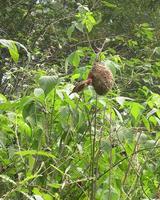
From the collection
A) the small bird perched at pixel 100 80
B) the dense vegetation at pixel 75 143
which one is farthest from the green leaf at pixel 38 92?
the small bird perched at pixel 100 80

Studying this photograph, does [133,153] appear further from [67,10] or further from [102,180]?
[67,10]

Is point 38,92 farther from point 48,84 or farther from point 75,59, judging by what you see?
point 75,59

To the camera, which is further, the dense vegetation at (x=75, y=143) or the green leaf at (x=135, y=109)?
the green leaf at (x=135, y=109)

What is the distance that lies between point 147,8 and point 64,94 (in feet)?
20.1

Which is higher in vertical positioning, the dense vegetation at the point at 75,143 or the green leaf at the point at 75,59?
the green leaf at the point at 75,59

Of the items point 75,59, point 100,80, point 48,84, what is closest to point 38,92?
point 48,84

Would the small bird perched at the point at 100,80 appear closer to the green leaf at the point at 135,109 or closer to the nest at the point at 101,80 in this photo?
the nest at the point at 101,80

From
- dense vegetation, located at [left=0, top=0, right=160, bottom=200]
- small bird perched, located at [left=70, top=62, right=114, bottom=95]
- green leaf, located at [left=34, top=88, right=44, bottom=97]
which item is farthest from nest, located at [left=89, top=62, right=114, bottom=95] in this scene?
green leaf, located at [left=34, top=88, right=44, bottom=97]

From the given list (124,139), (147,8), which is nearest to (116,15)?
(147,8)

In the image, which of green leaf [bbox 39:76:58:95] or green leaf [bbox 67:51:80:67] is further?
green leaf [bbox 67:51:80:67]

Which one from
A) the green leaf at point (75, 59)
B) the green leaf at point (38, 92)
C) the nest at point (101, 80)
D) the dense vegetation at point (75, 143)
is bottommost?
the dense vegetation at point (75, 143)

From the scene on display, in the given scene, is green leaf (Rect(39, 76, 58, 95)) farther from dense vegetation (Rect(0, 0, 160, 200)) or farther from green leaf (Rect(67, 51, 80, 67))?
green leaf (Rect(67, 51, 80, 67))

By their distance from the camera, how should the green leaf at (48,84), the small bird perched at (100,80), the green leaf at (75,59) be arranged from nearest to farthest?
1. the small bird perched at (100,80)
2. the green leaf at (48,84)
3. the green leaf at (75,59)

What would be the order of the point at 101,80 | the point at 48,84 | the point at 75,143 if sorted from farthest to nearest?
the point at 75,143 → the point at 48,84 → the point at 101,80
